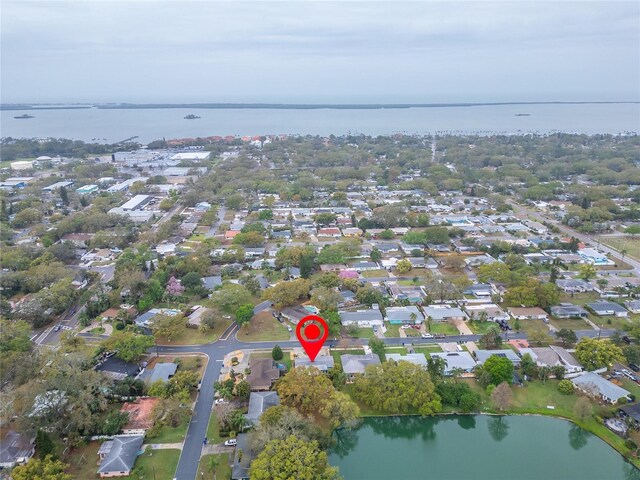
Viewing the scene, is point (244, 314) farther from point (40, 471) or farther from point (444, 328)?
point (40, 471)

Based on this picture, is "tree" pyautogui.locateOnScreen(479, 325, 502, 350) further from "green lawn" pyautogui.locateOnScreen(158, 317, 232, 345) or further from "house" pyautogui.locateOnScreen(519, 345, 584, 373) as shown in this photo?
"green lawn" pyautogui.locateOnScreen(158, 317, 232, 345)

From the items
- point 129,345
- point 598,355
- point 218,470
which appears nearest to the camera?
point 218,470

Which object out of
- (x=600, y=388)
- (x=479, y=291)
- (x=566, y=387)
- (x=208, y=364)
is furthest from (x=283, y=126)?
(x=600, y=388)

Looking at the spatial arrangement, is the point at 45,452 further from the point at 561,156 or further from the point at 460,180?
the point at 561,156

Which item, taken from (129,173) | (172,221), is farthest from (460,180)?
(129,173)

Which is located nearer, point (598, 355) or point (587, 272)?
point (598, 355)

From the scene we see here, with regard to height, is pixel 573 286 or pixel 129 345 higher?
pixel 129 345

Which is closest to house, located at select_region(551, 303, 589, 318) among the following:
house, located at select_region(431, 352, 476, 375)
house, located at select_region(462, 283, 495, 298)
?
house, located at select_region(462, 283, 495, 298)
